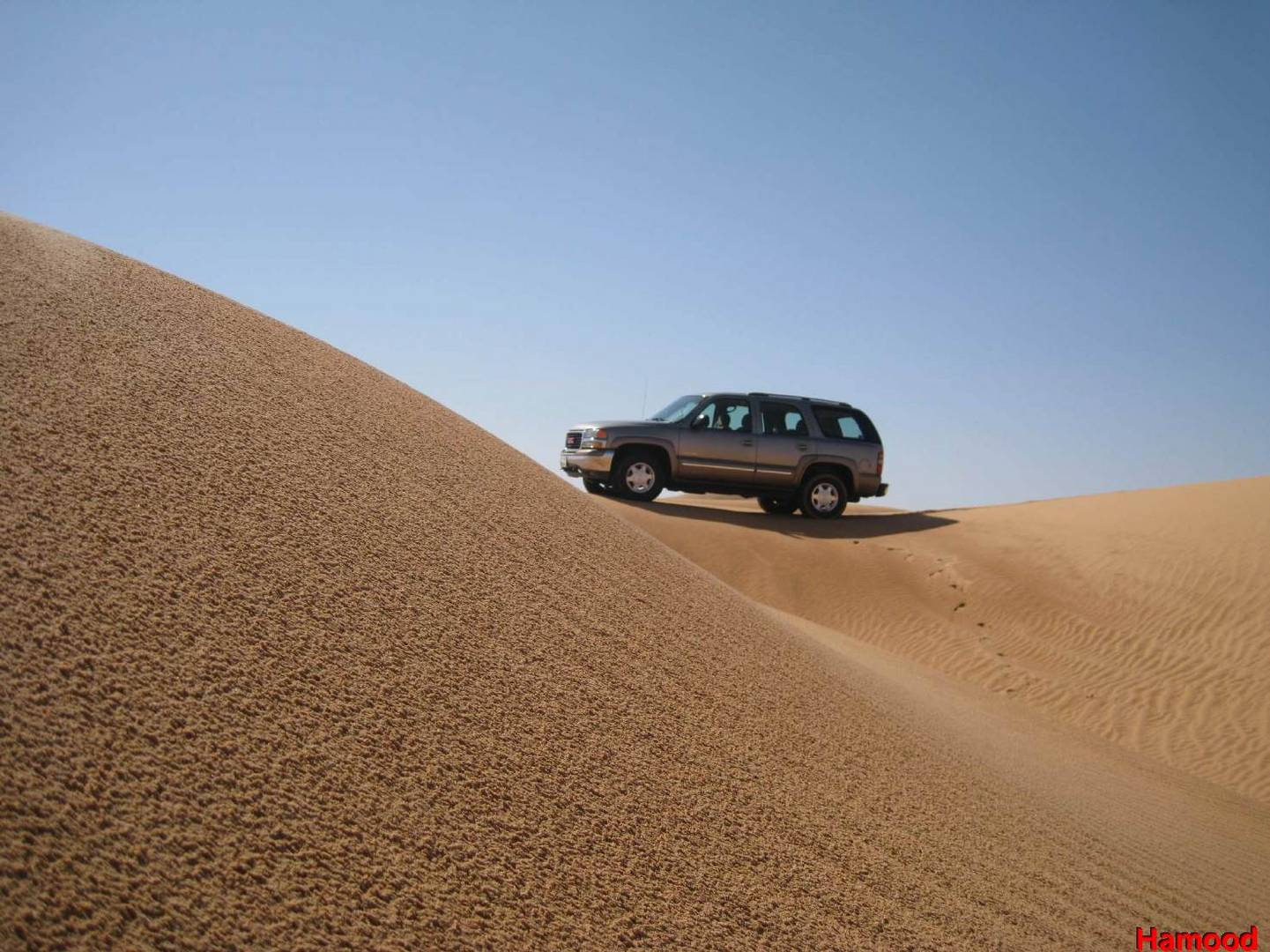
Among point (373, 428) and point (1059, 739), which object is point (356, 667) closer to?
point (373, 428)

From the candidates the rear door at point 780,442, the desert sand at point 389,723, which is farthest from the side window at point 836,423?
the desert sand at point 389,723

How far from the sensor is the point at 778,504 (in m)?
16.3

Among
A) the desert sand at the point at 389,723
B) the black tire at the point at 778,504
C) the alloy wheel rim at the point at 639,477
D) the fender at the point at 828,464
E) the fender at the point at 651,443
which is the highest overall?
the fender at the point at 828,464

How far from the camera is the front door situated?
46.0 ft

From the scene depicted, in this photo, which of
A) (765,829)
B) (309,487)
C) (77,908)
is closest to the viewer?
(77,908)

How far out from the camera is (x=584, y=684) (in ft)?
8.91

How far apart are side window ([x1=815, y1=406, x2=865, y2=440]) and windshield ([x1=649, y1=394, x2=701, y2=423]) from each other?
2.14 metres

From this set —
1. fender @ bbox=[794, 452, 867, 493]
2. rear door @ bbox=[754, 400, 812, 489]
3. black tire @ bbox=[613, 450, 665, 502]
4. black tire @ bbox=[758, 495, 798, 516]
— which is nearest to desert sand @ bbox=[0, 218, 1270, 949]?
black tire @ bbox=[613, 450, 665, 502]

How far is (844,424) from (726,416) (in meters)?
2.09

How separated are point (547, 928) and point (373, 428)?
2.52 metres

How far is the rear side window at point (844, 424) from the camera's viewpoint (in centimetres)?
1447

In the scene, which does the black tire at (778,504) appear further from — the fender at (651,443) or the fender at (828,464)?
the fender at (651,443)

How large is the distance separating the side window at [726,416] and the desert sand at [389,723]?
390 inches

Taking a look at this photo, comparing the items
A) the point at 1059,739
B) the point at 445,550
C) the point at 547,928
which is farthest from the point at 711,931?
the point at 1059,739
